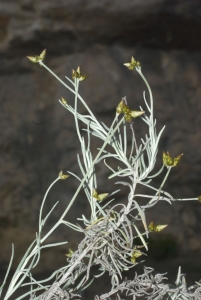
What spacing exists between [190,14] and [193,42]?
0.05 m

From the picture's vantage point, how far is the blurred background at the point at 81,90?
1.88 feet

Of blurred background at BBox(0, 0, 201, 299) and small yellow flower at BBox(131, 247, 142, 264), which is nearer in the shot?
small yellow flower at BBox(131, 247, 142, 264)

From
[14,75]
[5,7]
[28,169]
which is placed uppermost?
[5,7]

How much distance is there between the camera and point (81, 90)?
23.3 inches

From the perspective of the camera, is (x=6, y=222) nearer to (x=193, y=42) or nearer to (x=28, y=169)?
(x=28, y=169)

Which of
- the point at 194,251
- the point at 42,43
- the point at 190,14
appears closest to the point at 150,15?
the point at 190,14

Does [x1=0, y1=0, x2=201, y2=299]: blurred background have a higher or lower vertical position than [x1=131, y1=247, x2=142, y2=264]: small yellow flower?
higher

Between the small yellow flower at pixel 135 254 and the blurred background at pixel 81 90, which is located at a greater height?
the blurred background at pixel 81 90

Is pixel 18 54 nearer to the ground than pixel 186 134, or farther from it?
farther from it

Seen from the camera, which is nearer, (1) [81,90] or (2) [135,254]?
(2) [135,254]

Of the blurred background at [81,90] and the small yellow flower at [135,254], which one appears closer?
the small yellow flower at [135,254]

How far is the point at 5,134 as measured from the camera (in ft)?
1.93

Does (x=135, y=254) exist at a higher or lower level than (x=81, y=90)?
lower

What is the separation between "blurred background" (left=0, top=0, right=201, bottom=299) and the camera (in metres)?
0.57
